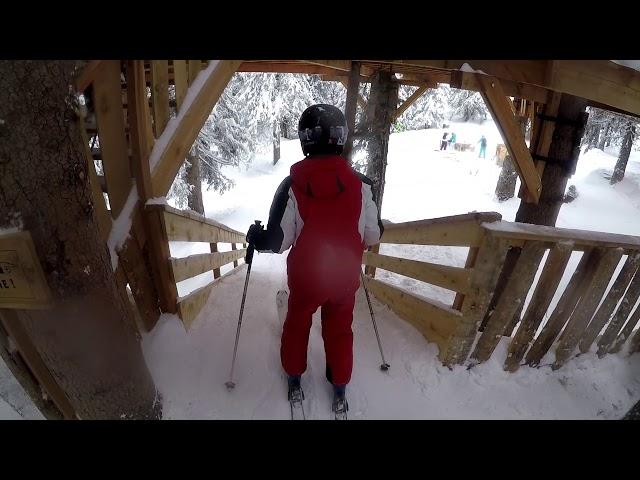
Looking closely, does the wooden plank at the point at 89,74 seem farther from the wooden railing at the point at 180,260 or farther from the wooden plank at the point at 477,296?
the wooden plank at the point at 477,296

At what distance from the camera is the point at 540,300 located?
2.67 meters

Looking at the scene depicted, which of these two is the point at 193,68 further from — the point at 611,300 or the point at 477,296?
the point at 611,300

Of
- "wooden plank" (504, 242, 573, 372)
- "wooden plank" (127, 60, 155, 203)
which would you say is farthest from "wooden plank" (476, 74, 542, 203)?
"wooden plank" (127, 60, 155, 203)

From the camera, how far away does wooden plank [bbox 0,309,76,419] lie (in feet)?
5.07

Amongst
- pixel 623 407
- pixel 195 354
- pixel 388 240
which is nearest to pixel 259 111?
pixel 388 240

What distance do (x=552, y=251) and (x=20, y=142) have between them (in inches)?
126

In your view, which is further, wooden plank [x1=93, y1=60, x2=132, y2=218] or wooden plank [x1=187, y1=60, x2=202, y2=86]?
wooden plank [x1=187, y1=60, x2=202, y2=86]

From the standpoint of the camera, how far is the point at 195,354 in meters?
2.81

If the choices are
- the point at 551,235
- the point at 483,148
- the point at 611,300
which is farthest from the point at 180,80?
the point at 483,148

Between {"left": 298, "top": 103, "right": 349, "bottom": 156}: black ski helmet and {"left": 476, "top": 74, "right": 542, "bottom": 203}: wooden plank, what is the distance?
2.47 m

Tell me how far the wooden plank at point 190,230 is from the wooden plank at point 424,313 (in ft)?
7.24

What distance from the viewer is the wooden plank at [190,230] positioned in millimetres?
2723

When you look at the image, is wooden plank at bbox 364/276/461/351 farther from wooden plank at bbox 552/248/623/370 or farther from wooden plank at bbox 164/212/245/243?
wooden plank at bbox 164/212/245/243
